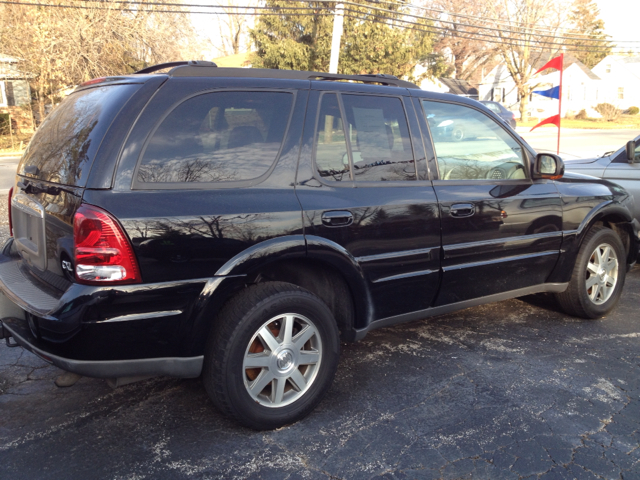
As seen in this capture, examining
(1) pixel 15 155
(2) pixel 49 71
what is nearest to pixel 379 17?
(2) pixel 49 71

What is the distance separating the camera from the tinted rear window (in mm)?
2826

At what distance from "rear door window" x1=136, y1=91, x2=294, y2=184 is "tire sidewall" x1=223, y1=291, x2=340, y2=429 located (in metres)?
0.68

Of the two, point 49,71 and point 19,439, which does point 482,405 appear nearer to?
point 19,439

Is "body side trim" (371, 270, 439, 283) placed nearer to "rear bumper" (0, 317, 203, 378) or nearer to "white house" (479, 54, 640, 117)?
"rear bumper" (0, 317, 203, 378)

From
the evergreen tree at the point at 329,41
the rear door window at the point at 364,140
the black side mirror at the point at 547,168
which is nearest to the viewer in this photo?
the rear door window at the point at 364,140

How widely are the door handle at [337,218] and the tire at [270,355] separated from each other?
397 mm

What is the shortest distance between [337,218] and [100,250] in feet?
4.08

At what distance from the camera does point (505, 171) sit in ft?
13.9

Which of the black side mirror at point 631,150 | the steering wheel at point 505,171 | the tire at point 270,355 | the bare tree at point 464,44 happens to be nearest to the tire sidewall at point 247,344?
the tire at point 270,355

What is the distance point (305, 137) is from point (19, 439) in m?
2.15

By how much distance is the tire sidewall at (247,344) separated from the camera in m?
2.91

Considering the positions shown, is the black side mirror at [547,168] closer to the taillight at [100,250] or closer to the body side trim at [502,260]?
the body side trim at [502,260]

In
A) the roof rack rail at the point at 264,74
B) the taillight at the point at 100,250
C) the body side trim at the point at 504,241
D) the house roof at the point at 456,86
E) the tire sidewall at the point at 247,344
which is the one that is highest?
the house roof at the point at 456,86

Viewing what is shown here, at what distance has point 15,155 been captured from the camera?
2342 cm
